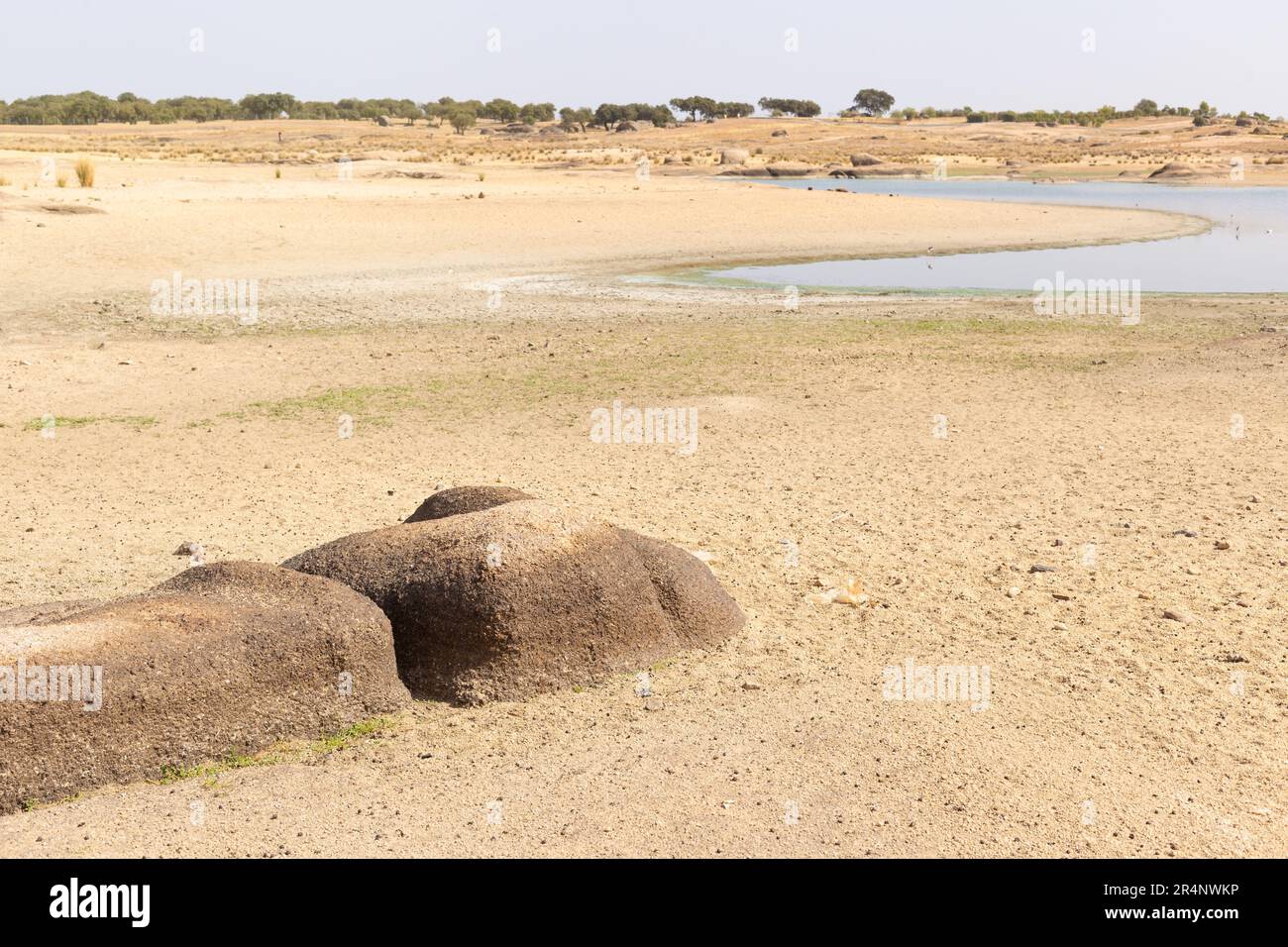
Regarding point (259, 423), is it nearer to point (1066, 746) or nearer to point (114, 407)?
point (114, 407)

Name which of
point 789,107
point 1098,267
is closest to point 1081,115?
point 789,107

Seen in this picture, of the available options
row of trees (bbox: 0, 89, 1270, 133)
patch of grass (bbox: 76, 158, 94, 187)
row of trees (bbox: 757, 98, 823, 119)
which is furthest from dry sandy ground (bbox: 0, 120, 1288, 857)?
row of trees (bbox: 757, 98, 823, 119)

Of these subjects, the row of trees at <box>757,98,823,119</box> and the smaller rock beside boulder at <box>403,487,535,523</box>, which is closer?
the smaller rock beside boulder at <box>403,487,535,523</box>

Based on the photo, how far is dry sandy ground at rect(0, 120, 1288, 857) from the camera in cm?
500

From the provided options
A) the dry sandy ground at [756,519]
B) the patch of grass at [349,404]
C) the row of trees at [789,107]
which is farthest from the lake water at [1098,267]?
A: the row of trees at [789,107]

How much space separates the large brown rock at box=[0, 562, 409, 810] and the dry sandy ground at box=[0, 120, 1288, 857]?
6.0 inches

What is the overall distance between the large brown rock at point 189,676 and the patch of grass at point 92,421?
632cm

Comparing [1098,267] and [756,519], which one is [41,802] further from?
[1098,267]

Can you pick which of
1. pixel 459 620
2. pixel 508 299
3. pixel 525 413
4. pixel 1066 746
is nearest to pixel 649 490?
pixel 525 413

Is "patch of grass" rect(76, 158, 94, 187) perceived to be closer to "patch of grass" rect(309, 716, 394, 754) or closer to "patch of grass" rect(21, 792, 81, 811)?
"patch of grass" rect(309, 716, 394, 754)

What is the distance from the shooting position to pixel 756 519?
889 centimetres

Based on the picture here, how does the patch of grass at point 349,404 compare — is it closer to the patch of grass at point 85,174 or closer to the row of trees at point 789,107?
the patch of grass at point 85,174

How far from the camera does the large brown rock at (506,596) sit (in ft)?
19.2

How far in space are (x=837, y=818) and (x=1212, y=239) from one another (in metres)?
30.4
